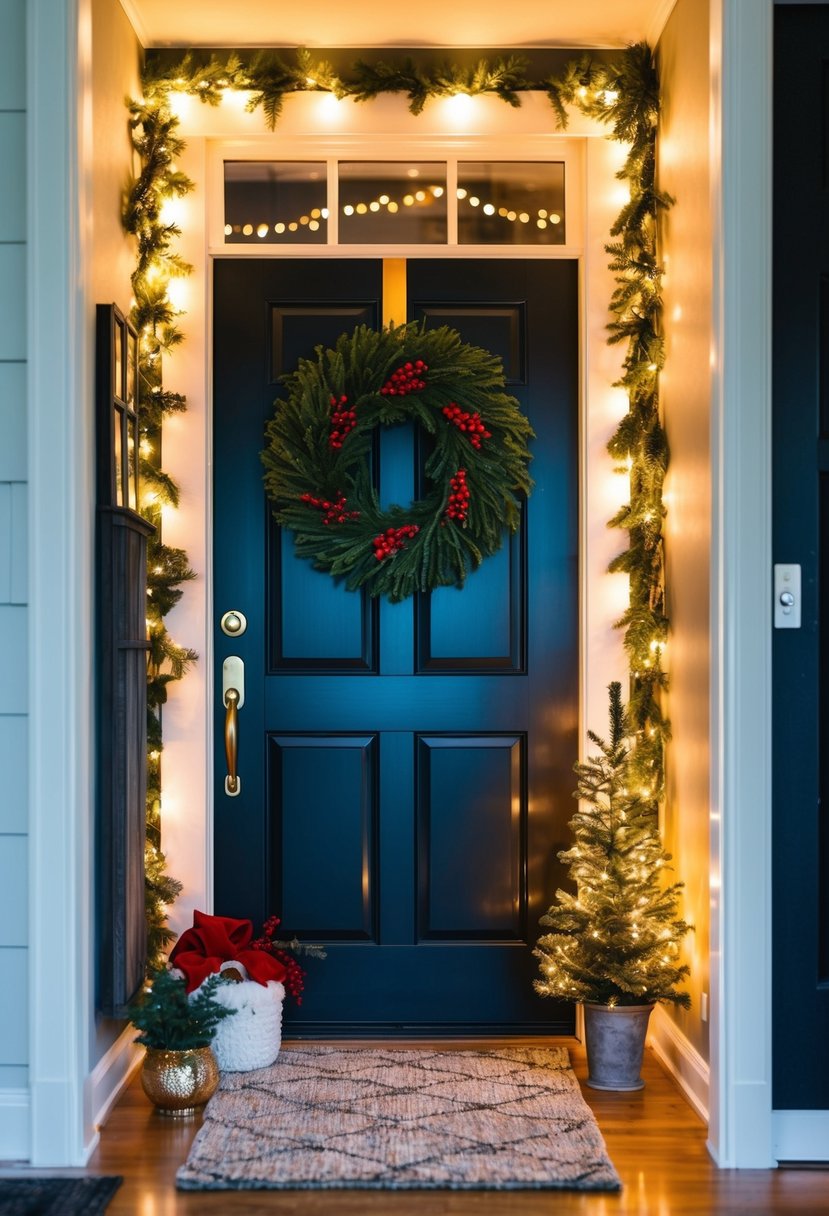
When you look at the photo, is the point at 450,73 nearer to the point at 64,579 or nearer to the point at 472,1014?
the point at 64,579

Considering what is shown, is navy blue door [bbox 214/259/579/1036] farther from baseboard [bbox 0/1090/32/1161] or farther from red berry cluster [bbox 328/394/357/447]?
baseboard [bbox 0/1090/32/1161]

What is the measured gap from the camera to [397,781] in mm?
3787

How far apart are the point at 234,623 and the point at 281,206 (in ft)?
3.96

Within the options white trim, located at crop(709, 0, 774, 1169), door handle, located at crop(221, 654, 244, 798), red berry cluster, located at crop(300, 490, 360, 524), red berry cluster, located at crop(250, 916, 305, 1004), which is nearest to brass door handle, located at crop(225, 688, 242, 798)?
door handle, located at crop(221, 654, 244, 798)

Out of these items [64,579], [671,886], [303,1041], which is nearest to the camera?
[64,579]

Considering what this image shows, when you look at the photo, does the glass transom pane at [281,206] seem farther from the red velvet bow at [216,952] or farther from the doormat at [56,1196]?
the doormat at [56,1196]

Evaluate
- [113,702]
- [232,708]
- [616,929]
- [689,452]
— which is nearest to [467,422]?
[689,452]

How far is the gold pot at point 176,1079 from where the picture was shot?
10.0 ft

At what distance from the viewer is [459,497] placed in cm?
369

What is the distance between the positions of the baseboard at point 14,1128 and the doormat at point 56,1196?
13 cm

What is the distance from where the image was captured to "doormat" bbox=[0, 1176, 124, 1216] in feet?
8.17

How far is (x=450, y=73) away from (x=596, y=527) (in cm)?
133

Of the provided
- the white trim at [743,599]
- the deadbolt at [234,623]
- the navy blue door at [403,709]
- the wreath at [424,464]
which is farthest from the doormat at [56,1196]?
the wreath at [424,464]

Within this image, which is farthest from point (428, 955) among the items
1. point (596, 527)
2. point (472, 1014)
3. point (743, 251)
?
point (743, 251)
